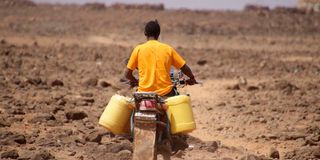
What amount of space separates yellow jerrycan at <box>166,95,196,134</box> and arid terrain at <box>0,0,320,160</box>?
2.27ft

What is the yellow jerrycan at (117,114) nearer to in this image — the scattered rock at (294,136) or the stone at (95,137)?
the stone at (95,137)

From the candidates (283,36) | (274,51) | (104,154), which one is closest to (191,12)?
(283,36)

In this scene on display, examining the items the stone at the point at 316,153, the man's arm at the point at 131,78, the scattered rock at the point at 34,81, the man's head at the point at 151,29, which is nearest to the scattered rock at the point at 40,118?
the man's arm at the point at 131,78

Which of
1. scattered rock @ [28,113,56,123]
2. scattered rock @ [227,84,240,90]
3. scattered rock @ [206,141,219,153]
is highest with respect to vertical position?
scattered rock @ [28,113,56,123]

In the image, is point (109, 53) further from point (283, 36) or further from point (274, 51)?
point (283, 36)

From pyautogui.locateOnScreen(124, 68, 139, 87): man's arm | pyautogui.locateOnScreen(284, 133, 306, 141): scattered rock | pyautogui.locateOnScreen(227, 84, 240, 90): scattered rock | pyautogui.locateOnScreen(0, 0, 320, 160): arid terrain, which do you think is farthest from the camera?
pyautogui.locateOnScreen(227, 84, 240, 90): scattered rock

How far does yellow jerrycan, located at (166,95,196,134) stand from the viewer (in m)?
6.00

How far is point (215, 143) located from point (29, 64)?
32.2ft

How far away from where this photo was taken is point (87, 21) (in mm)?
39094

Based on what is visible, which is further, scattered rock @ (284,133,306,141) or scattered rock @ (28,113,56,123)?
scattered rock @ (28,113,56,123)

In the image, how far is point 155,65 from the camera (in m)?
6.07

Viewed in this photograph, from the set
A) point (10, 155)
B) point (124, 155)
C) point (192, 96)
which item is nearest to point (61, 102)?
point (192, 96)

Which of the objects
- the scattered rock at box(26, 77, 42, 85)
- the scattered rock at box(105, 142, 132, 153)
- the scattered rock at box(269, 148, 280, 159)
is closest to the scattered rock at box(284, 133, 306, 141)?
the scattered rock at box(269, 148, 280, 159)

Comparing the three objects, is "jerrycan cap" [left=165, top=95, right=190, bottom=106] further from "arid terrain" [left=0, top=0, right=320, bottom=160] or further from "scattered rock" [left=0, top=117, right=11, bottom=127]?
"scattered rock" [left=0, top=117, right=11, bottom=127]
